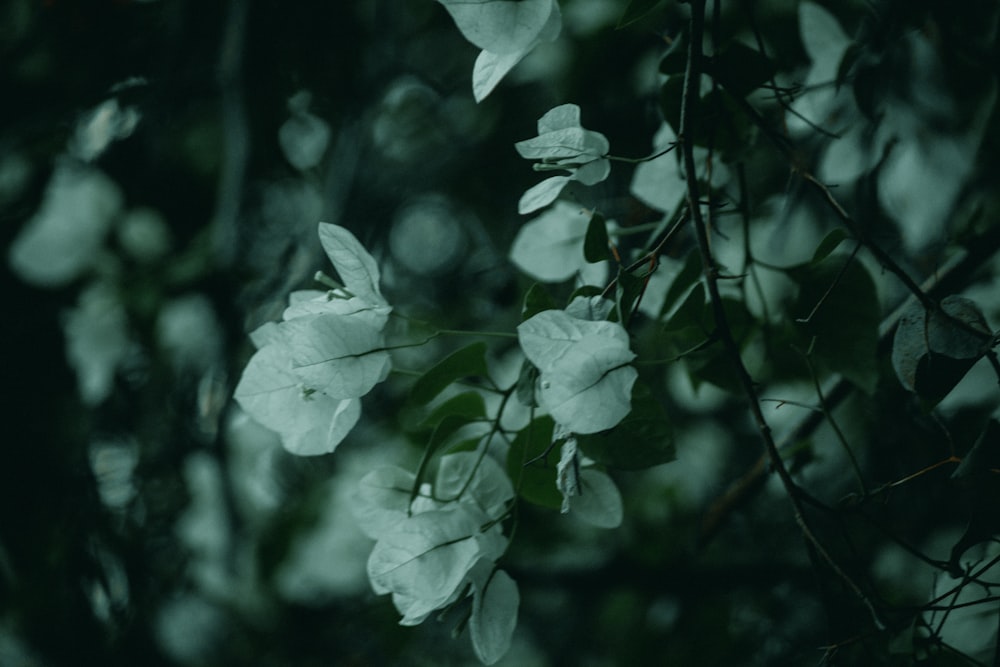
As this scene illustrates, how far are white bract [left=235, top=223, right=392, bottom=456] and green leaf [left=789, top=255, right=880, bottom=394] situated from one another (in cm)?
22

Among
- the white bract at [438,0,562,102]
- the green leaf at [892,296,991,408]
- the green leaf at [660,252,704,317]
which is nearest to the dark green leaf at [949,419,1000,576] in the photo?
the green leaf at [892,296,991,408]

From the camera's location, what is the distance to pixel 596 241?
332 mm

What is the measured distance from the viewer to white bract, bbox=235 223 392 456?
318 mm

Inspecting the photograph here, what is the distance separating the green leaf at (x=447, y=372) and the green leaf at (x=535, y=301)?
1.7 inches

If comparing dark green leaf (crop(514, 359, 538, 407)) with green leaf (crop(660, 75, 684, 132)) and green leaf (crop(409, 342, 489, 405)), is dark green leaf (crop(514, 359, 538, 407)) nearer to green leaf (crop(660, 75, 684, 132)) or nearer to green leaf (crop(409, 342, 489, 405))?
green leaf (crop(409, 342, 489, 405))

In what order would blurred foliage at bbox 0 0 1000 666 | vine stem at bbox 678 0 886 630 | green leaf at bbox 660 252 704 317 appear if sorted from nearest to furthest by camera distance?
1. vine stem at bbox 678 0 886 630
2. green leaf at bbox 660 252 704 317
3. blurred foliage at bbox 0 0 1000 666

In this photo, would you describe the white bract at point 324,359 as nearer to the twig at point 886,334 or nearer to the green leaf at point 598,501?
the green leaf at point 598,501

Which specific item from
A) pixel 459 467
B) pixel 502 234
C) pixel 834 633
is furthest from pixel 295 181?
pixel 834 633

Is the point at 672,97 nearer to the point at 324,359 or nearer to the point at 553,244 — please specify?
the point at 553,244

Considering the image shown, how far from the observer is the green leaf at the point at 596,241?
328 millimetres

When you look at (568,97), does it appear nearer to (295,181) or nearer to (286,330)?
(295,181)

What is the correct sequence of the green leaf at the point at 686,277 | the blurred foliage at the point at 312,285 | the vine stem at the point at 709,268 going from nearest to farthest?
the vine stem at the point at 709,268 < the green leaf at the point at 686,277 < the blurred foliage at the point at 312,285

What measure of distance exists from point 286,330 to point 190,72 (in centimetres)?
80

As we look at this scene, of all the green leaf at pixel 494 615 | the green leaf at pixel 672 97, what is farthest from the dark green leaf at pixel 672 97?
the green leaf at pixel 494 615
